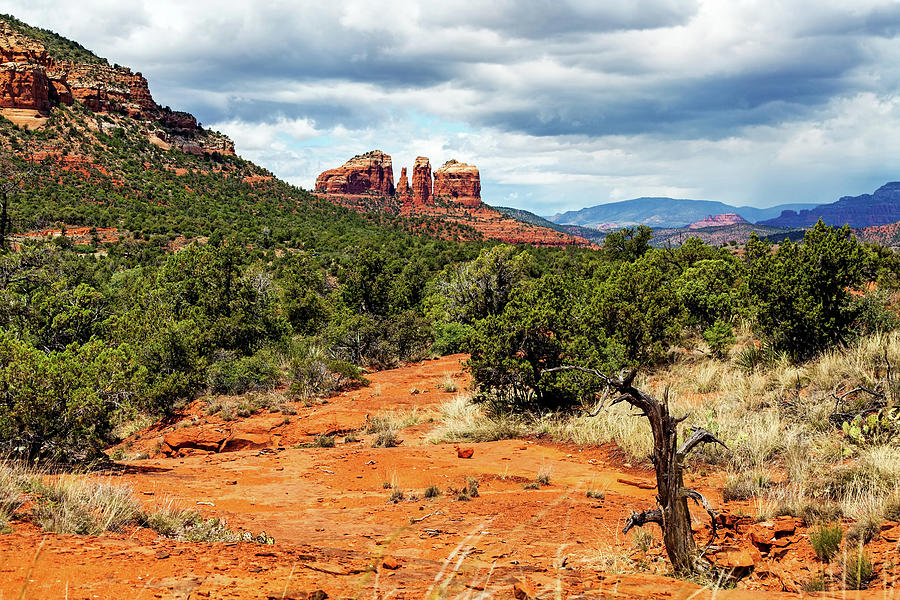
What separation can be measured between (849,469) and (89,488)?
319 inches

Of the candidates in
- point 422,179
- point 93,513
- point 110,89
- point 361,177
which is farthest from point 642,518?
point 361,177

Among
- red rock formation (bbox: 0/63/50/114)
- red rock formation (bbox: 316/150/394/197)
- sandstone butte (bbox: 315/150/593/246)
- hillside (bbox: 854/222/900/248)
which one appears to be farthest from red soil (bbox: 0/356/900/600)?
red rock formation (bbox: 316/150/394/197)

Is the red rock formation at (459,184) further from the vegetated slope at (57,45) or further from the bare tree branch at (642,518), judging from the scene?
the bare tree branch at (642,518)

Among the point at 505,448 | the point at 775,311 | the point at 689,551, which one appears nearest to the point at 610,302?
the point at 775,311

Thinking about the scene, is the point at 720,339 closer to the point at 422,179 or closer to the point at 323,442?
the point at 323,442

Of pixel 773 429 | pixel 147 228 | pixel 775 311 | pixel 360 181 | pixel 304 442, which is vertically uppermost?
pixel 360 181

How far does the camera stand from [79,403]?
8.07 meters

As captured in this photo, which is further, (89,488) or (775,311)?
(775,311)

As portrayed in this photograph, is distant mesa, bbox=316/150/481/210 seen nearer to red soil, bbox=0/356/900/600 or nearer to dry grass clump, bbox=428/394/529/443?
dry grass clump, bbox=428/394/529/443

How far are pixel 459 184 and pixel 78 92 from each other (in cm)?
11129

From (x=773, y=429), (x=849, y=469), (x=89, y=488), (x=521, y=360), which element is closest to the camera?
(x=89, y=488)

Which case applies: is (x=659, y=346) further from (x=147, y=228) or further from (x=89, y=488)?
(x=147, y=228)

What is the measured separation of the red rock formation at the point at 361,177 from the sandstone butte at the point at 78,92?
77.2 metres

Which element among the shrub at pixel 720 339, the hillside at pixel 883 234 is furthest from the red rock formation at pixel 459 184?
the shrub at pixel 720 339
